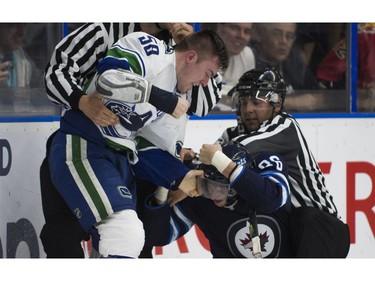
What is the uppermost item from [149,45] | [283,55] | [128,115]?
[283,55]

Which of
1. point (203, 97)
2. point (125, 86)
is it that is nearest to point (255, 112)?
point (203, 97)

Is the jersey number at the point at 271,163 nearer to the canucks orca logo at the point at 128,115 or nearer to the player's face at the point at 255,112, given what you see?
the player's face at the point at 255,112

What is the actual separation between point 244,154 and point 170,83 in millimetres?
343

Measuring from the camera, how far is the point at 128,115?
10.7 ft

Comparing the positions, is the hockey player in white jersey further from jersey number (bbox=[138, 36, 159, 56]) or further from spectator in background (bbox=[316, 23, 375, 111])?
spectator in background (bbox=[316, 23, 375, 111])

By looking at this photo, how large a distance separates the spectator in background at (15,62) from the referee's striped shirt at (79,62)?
1.74ft

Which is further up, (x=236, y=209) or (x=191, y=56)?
(x=191, y=56)

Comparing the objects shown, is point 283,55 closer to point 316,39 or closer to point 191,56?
point 316,39

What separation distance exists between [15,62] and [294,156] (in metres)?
1.18

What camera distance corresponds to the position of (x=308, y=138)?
4.79m

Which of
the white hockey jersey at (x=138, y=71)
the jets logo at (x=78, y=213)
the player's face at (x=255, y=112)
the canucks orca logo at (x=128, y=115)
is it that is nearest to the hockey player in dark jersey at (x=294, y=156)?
the player's face at (x=255, y=112)

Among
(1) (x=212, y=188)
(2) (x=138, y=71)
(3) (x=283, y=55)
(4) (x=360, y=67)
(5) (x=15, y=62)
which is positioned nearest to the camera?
(2) (x=138, y=71)

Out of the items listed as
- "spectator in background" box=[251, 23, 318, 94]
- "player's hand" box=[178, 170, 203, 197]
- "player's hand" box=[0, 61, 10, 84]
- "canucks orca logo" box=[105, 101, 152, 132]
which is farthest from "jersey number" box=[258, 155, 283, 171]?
"spectator in background" box=[251, 23, 318, 94]
